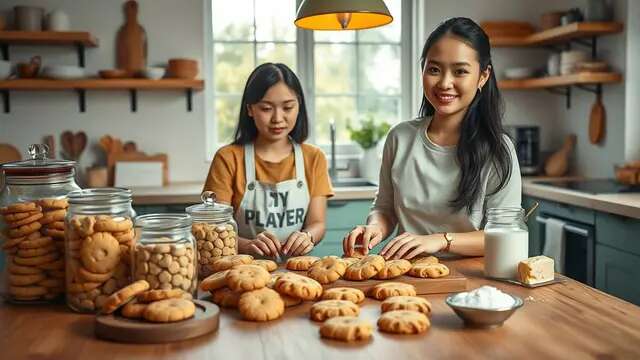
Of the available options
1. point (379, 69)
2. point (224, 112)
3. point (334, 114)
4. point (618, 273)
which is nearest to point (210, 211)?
point (618, 273)

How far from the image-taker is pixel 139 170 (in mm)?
3926

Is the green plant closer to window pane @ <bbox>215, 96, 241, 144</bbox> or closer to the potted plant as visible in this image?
the potted plant

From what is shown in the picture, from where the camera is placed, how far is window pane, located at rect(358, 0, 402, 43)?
440 centimetres

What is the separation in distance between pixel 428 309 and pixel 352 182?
2.86 m

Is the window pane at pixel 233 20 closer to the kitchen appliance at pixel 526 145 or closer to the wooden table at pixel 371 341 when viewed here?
the kitchen appliance at pixel 526 145

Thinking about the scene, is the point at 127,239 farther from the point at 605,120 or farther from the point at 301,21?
the point at 605,120

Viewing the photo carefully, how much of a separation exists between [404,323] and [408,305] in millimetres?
100

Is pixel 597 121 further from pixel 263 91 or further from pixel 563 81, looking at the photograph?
pixel 263 91

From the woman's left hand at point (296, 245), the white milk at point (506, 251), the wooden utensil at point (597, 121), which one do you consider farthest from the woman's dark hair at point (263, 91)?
the wooden utensil at point (597, 121)

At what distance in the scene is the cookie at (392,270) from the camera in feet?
5.16

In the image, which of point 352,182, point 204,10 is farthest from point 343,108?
point 204,10

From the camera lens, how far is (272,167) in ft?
7.95

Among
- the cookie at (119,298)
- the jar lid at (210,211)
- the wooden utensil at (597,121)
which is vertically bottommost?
the cookie at (119,298)

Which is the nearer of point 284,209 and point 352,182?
point 284,209
